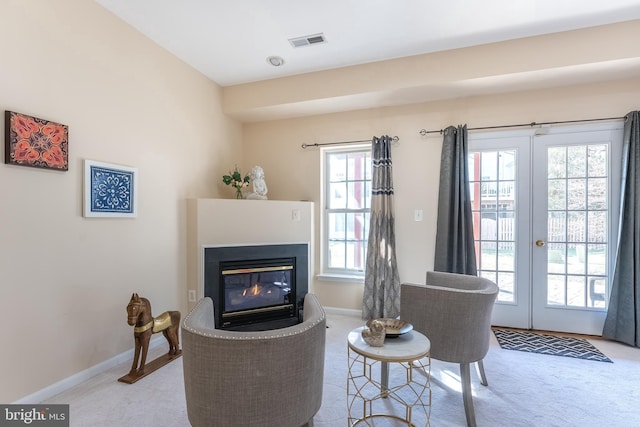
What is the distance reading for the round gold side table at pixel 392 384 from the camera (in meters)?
1.57

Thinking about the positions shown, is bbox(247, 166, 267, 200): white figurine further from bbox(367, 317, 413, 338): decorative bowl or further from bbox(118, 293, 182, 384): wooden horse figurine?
bbox(367, 317, 413, 338): decorative bowl

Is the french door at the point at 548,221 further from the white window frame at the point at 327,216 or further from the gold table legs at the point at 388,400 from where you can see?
the gold table legs at the point at 388,400

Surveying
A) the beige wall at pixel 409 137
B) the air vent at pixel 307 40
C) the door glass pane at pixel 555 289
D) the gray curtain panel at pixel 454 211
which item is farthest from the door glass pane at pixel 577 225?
the air vent at pixel 307 40

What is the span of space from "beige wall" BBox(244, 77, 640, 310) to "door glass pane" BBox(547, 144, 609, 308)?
1.45ft

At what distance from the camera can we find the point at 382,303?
11.7 ft

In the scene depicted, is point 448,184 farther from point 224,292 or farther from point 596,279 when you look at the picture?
point 224,292

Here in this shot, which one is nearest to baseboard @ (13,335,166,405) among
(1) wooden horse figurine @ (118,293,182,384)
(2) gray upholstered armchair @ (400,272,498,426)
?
(1) wooden horse figurine @ (118,293,182,384)

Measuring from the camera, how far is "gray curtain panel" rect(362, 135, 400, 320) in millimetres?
3545

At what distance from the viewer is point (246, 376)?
122cm

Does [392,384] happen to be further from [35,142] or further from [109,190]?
[35,142]

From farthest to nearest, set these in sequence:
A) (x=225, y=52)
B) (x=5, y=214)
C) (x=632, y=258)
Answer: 1. (x=225, y=52)
2. (x=632, y=258)
3. (x=5, y=214)

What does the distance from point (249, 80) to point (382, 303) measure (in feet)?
9.77

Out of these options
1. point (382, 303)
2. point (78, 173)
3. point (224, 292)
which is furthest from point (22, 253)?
point (382, 303)

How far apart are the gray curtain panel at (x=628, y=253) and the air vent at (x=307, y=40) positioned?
293 cm
